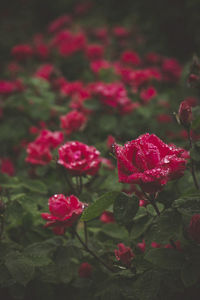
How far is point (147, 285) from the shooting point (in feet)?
2.81

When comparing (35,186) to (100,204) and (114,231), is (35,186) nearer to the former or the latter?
(114,231)

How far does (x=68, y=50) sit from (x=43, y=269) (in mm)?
2410

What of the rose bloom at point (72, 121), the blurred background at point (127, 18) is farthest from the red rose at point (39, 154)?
the blurred background at point (127, 18)

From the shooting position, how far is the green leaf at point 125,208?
841 millimetres

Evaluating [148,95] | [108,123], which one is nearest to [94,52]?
[148,95]

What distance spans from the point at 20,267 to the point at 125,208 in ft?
1.06

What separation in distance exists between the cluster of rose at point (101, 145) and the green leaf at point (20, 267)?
0.05ft

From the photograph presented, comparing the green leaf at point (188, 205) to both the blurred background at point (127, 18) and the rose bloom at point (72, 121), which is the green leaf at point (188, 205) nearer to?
the rose bloom at point (72, 121)

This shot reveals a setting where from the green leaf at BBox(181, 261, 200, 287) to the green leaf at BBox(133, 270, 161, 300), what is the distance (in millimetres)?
72

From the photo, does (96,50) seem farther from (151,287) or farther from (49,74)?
(151,287)

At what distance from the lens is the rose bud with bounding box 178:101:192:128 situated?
3.32 ft

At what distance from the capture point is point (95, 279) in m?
1.11

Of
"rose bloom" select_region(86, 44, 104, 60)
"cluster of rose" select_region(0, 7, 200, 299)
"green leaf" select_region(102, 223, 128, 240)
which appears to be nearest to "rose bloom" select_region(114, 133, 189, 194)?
"cluster of rose" select_region(0, 7, 200, 299)

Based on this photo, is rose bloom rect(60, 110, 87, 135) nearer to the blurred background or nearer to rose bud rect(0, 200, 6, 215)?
rose bud rect(0, 200, 6, 215)
